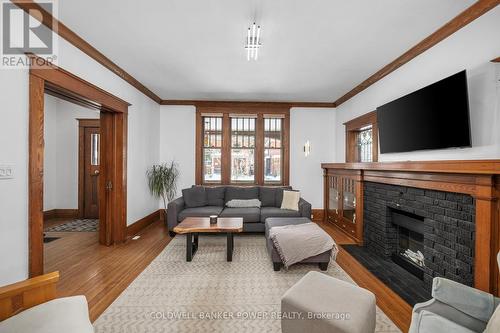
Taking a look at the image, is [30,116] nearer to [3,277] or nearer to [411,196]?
[3,277]

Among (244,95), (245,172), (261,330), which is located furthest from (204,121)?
(261,330)

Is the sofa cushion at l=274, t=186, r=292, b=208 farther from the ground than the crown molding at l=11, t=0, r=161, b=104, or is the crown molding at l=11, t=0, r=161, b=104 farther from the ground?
the crown molding at l=11, t=0, r=161, b=104

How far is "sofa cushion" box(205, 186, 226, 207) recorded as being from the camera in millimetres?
4770

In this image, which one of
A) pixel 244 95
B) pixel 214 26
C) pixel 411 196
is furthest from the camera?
pixel 244 95

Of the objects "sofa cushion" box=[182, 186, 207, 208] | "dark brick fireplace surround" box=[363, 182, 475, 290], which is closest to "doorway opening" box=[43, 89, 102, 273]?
"sofa cushion" box=[182, 186, 207, 208]

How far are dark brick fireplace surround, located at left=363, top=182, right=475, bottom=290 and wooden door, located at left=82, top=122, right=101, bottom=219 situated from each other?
20.0 feet

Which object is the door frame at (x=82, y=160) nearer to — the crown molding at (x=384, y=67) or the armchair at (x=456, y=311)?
the crown molding at (x=384, y=67)

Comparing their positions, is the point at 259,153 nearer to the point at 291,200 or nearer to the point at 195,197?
the point at 291,200

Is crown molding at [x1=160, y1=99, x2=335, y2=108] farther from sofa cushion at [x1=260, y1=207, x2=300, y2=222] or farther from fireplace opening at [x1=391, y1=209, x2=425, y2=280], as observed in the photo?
fireplace opening at [x1=391, y1=209, x2=425, y2=280]

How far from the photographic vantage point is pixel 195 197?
15.2ft

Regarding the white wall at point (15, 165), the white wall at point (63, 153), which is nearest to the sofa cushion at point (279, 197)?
the white wall at point (15, 165)

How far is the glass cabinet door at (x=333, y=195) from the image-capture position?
4.66 metres

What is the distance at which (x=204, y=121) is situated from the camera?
544 cm

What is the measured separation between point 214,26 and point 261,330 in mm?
3073
